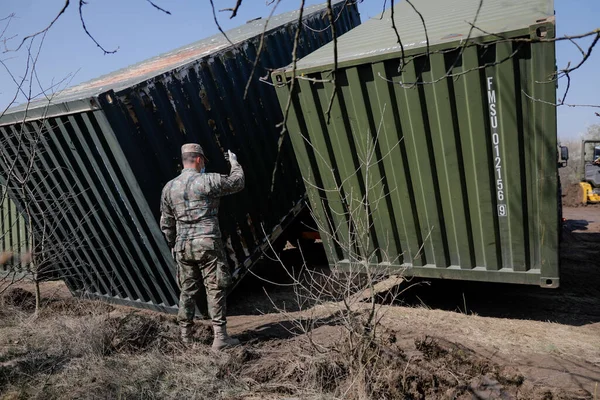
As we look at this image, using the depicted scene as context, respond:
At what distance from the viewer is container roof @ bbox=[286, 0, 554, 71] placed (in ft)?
11.8

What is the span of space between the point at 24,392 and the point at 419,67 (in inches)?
162

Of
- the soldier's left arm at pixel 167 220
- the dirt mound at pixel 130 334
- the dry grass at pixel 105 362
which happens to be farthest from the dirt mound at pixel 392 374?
the soldier's left arm at pixel 167 220

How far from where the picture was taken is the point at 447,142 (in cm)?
395

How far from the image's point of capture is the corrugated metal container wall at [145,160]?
15.1 feet

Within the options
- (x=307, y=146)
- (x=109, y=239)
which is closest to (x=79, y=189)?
(x=109, y=239)

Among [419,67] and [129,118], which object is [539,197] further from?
[129,118]

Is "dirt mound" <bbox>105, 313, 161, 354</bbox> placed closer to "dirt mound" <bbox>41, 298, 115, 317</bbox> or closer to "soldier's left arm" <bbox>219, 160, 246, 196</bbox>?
"dirt mound" <bbox>41, 298, 115, 317</bbox>

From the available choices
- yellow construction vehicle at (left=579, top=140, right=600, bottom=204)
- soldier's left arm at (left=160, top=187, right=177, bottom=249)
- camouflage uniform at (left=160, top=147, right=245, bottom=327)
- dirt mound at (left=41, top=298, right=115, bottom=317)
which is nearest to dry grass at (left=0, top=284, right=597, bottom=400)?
camouflage uniform at (left=160, top=147, right=245, bottom=327)

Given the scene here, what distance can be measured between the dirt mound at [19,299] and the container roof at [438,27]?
475 cm

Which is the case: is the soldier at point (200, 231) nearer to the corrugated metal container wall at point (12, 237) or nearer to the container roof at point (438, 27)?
the container roof at point (438, 27)

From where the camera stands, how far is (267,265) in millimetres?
6707

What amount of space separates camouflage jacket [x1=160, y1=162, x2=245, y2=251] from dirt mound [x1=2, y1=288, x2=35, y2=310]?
123 inches

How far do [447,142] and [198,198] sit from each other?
228 cm

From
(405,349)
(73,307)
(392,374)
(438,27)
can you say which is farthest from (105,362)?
(438,27)
